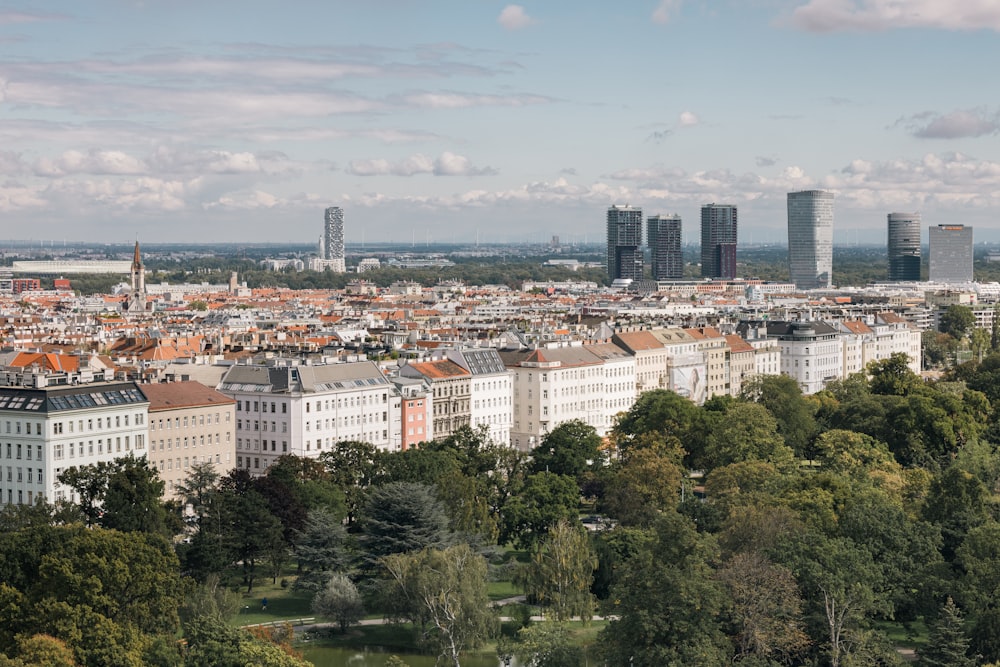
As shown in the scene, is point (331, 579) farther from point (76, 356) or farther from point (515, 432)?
point (515, 432)

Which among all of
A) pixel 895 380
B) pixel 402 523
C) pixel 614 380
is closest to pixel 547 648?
pixel 402 523

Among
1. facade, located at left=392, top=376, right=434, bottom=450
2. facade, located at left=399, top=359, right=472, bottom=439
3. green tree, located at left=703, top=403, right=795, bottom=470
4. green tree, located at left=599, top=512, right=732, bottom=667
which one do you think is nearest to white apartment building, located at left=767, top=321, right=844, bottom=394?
facade, located at left=399, top=359, right=472, bottom=439

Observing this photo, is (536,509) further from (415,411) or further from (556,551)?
(415,411)

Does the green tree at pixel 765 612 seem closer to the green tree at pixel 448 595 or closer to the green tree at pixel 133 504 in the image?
the green tree at pixel 448 595

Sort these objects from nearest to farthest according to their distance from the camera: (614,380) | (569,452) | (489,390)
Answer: (569,452)
(489,390)
(614,380)

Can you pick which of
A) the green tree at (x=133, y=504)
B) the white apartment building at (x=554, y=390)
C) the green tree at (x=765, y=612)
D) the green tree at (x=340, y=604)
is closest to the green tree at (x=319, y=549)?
the green tree at (x=340, y=604)

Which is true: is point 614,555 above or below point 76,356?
below

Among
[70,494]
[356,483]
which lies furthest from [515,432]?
[70,494]
